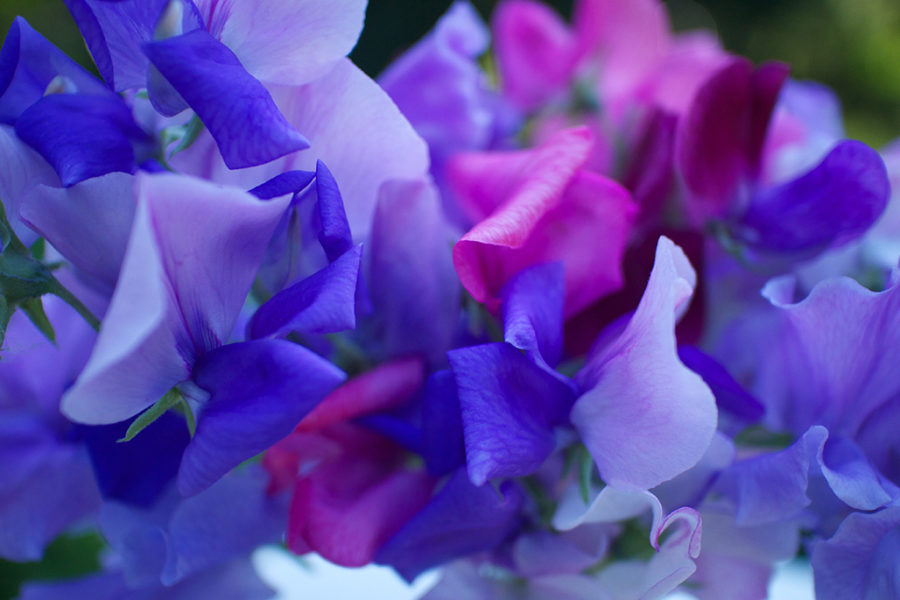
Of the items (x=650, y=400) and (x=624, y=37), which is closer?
(x=650, y=400)

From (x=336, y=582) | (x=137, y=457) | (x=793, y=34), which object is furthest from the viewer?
(x=793, y=34)

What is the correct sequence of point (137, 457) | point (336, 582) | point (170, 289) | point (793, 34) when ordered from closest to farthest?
point (170, 289), point (137, 457), point (336, 582), point (793, 34)

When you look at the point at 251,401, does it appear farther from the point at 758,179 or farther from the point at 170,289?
the point at 758,179

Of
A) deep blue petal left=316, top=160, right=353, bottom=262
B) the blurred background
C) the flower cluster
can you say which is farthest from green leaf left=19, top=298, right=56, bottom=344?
the blurred background

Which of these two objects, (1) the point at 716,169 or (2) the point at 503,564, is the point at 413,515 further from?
(1) the point at 716,169

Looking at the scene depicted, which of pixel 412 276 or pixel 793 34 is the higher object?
pixel 412 276

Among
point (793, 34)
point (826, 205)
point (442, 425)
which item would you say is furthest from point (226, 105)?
point (793, 34)

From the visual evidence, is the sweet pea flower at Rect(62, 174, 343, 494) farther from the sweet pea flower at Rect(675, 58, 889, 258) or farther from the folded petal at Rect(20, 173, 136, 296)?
the sweet pea flower at Rect(675, 58, 889, 258)
